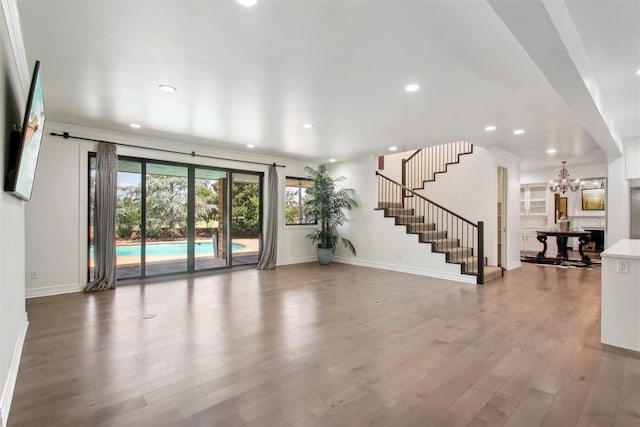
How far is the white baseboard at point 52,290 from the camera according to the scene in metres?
4.70

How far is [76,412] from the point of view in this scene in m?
1.99

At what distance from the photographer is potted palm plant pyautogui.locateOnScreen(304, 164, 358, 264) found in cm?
780

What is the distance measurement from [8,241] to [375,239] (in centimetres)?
642

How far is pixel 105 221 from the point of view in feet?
17.1

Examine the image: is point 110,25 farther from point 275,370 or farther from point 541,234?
point 541,234

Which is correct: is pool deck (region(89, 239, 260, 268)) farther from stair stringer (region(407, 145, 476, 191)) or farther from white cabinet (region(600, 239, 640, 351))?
white cabinet (region(600, 239, 640, 351))

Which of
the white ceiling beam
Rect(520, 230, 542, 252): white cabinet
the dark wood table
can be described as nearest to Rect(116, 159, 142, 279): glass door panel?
the white ceiling beam

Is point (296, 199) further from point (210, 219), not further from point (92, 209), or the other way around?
point (92, 209)

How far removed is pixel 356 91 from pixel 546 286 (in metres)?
4.85

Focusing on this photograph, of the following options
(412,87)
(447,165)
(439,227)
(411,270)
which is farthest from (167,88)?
(439,227)

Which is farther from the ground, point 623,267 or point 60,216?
point 60,216

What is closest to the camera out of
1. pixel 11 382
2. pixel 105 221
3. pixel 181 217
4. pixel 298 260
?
pixel 11 382

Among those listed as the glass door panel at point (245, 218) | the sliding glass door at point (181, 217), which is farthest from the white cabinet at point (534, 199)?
the sliding glass door at point (181, 217)

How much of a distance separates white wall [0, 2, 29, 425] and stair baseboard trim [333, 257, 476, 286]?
607 cm
